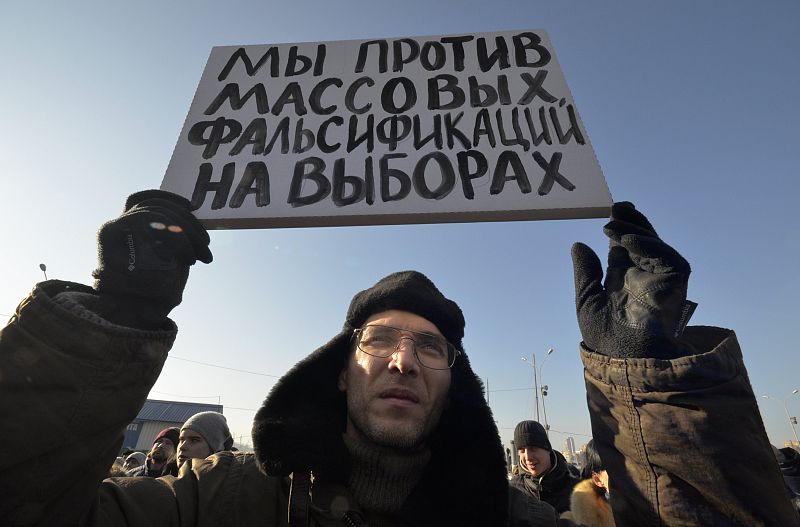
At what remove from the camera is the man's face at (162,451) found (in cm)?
520

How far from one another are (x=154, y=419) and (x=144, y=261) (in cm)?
4484

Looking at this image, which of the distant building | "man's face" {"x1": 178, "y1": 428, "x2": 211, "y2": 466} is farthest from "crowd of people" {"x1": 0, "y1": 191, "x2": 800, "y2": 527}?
the distant building

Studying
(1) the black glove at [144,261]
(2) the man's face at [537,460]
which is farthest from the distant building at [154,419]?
(1) the black glove at [144,261]

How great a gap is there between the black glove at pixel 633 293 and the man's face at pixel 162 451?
18.4 feet

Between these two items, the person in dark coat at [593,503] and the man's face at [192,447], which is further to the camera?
the man's face at [192,447]

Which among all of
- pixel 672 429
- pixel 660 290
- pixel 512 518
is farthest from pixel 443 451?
pixel 660 290

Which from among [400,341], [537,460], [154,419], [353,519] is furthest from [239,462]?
[154,419]

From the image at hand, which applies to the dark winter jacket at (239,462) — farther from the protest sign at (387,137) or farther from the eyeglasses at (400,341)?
the protest sign at (387,137)

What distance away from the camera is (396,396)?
163 centimetres

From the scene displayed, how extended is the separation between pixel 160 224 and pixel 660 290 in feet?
5.34

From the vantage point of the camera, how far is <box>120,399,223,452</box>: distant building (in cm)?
3519

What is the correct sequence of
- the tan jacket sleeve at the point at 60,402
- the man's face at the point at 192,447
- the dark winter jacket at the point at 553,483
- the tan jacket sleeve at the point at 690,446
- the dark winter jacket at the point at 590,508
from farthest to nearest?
the dark winter jacket at the point at 553,483
the man's face at the point at 192,447
the dark winter jacket at the point at 590,508
the tan jacket sleeve at the point at 690,446
the tan jacket sleeve at the point at 60,402

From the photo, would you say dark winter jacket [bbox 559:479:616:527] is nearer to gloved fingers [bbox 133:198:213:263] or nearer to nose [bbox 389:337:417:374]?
nose [bbox 389:337:417:374]

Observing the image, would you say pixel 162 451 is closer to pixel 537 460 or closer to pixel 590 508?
pixel 537 460
